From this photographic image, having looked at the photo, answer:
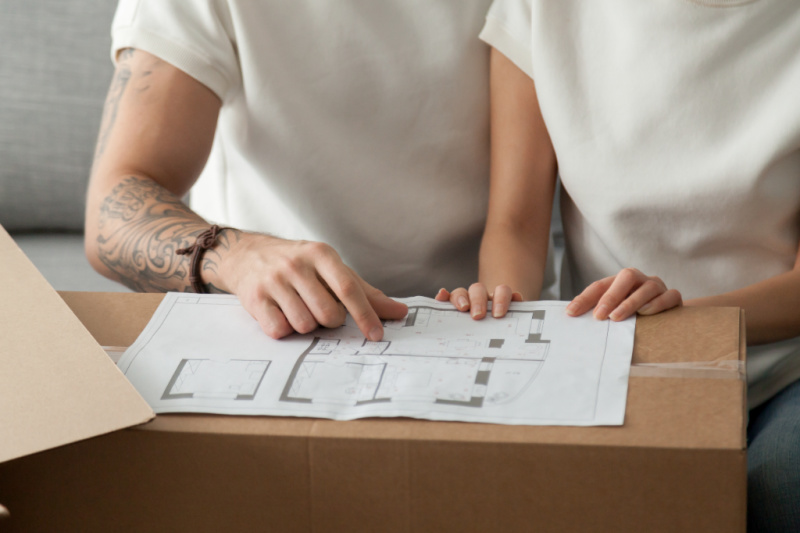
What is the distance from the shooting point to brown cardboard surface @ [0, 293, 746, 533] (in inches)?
17.1

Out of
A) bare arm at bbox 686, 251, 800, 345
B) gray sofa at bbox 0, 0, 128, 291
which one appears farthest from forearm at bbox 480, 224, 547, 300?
gray sofa at bbox 0, 0, 128, 291

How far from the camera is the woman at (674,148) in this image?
81 cm

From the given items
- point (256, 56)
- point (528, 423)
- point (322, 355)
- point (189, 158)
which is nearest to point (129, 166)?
point (189, 158)

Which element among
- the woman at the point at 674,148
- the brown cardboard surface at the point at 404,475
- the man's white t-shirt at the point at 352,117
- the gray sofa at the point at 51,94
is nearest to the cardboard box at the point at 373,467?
the brown cardboard surface at the point at 404,475

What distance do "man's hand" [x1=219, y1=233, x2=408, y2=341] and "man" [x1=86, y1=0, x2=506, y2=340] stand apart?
191 millimetres

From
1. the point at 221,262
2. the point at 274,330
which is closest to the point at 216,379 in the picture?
the point at 274,330

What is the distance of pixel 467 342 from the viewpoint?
58 centimetres

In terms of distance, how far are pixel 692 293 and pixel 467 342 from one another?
44cm

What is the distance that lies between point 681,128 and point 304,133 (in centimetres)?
47

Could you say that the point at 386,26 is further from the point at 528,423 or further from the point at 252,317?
the point at 528,423

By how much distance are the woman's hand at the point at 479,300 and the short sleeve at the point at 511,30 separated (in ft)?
1.33

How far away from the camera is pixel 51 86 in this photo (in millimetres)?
1380

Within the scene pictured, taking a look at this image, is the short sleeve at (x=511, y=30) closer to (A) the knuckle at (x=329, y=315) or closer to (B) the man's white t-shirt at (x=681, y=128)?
(B) the man's white t-shirt at (x=681, y=128)

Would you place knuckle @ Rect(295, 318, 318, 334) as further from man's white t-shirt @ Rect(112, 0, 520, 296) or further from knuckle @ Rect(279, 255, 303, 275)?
man's white t-shirt @ Rect(112, 0, 520, 296)
